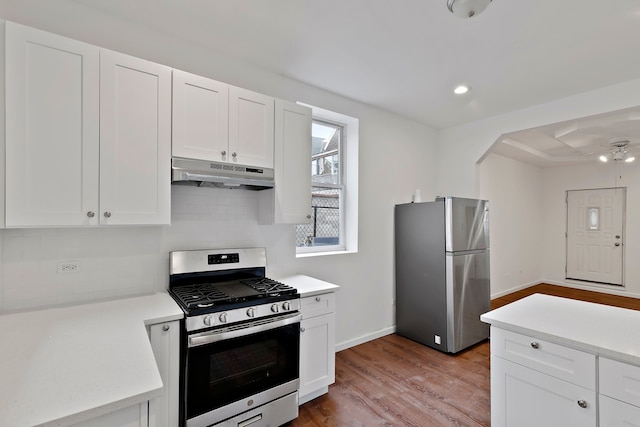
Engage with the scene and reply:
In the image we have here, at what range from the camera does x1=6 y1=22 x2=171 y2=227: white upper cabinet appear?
1543 mm

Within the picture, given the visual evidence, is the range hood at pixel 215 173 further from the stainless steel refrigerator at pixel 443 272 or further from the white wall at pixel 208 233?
the stainless steel refrigerator at pixel 443 272

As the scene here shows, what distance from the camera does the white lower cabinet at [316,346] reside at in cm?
231

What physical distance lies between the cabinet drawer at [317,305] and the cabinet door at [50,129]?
147 centimetres

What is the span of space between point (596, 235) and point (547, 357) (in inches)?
248

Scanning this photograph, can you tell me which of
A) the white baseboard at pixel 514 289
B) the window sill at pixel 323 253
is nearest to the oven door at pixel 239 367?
the window sill at pixel 323 253

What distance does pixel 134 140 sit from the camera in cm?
186

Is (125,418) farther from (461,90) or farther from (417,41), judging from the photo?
(461,90)

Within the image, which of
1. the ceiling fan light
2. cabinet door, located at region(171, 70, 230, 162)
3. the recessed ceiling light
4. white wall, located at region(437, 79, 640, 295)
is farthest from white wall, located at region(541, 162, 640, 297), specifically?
cabinet door, located at region(171, 70, 230, 162)

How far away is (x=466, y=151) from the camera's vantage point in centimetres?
415

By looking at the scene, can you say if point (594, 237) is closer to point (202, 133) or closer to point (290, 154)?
point (290, 154)

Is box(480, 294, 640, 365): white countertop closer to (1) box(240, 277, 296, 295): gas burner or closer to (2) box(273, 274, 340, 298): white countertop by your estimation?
(2) box(273, 274, 340, 298): white countertop

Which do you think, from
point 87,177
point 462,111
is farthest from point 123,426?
point 462,111

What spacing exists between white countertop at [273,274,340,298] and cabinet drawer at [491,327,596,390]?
1.16 metres

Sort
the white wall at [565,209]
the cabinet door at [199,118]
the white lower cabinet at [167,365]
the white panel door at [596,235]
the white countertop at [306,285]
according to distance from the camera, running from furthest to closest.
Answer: the white panel door at [596,235]
the white wall at [565,209]
the white countertop at [306,285]
the cabinet door at [199,118]
the white lower cabinet at [167,365]
